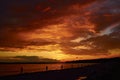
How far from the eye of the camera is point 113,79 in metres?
35.2

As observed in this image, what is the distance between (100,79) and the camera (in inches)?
1390

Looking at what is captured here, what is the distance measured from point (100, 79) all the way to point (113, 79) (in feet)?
5.17
